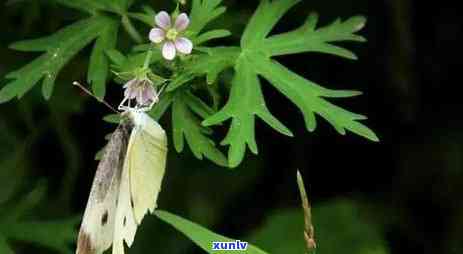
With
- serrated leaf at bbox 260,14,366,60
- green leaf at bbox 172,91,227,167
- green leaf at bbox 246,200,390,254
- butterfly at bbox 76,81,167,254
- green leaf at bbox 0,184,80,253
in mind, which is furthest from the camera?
green leaf at bbox 246,200,390,254

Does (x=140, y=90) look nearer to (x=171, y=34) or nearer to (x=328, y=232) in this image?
(x=171, y=34)

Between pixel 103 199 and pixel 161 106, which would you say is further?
pixel 161 106

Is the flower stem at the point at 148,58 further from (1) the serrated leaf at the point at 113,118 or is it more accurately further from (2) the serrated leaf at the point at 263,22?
(2) the serrated leaf at the point at 263,22

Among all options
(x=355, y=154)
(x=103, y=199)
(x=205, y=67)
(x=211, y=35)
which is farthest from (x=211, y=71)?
(x=355, y=154)

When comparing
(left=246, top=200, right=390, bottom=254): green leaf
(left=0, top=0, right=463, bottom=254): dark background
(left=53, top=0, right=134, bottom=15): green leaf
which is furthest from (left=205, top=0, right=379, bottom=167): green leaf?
(left=246, top=200, right=390, bottom=254): green leaf

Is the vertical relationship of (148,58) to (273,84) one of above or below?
above

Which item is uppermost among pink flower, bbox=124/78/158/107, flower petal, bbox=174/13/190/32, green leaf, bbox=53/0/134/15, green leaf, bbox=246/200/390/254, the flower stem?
green leaf, bbox=53/0/134/15

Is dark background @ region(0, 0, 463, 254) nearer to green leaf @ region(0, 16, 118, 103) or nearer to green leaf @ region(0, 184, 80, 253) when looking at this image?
green leaf @ region(0, 184, 80, 253)
